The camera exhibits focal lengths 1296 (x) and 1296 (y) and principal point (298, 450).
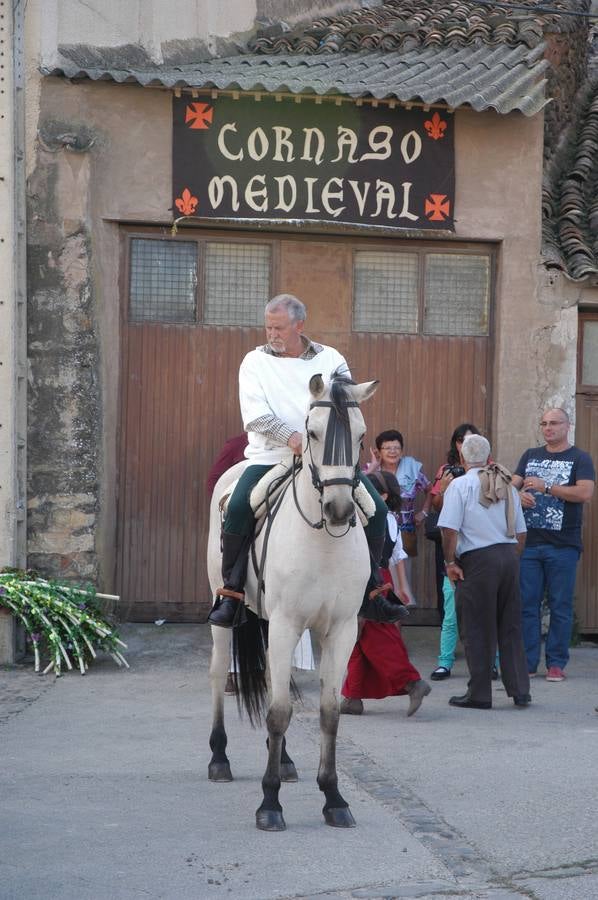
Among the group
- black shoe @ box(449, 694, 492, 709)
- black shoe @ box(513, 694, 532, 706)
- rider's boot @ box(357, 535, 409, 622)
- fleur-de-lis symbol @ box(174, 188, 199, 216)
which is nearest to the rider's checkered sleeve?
rider's boot @ box(357, 535, 409, 622)

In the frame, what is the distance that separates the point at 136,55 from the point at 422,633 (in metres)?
5.78

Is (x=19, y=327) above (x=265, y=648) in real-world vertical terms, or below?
above

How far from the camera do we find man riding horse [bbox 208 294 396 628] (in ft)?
22.9

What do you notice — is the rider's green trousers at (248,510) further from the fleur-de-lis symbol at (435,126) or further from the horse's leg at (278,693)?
the fleur-de-lis symbol at (435,126)

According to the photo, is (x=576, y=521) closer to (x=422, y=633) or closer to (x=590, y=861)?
(x=422, y=633)

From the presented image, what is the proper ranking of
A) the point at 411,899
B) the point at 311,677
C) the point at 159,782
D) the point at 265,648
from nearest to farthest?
the point at 411,899, the point at 159,782, the point at 265,648, the point at 311,677

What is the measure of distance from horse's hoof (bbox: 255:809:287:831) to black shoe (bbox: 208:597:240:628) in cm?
Result: 116

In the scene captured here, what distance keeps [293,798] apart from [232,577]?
1.20 metres

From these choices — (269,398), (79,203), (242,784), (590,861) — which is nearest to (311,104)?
(79,203)

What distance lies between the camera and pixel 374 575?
726 cm

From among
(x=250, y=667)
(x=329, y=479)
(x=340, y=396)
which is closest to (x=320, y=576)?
(x=329, y=479)

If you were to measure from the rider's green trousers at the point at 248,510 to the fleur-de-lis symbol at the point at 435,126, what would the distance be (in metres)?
5.27

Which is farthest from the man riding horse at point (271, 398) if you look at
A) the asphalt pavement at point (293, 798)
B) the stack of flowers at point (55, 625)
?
the stack of flowers at point (55, 625)

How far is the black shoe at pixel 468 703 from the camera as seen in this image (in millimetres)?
9281
